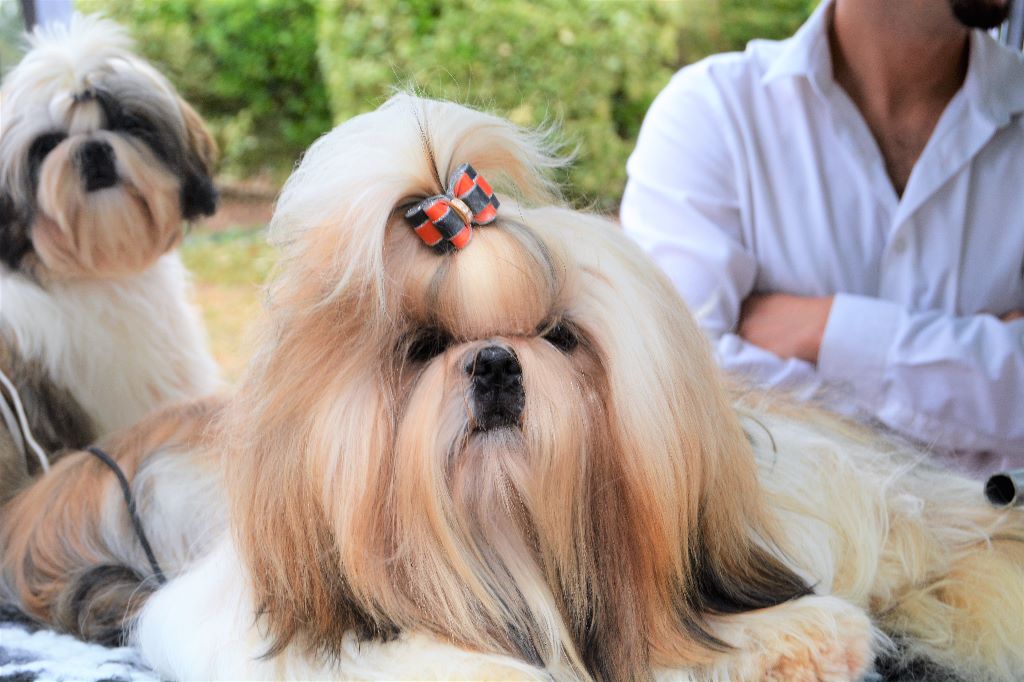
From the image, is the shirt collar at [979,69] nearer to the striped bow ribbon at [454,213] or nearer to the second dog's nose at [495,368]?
the striped bow ribbon at [454,213]

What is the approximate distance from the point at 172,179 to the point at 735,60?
116 cm

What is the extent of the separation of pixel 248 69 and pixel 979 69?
4.10m

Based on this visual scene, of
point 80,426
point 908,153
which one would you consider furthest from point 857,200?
point 80,426

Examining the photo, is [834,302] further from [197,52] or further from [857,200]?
[197,52]

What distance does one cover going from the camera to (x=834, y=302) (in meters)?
1.91

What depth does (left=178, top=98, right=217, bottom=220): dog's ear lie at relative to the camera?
2.11 m

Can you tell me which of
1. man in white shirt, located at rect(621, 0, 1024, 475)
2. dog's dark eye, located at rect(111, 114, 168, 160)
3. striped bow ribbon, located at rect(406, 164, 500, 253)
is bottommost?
man in white shirt, located at rect(621, 0, 1024, 475)

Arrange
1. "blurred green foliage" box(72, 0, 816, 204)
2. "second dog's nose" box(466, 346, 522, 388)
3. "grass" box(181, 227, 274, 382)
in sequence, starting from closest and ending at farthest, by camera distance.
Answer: "second dog's nose" box(466, 346, 522, 388) → "blurred green foliage" box(72, 0, 816, 204) → "grass" box(181, 227, 274, 382)

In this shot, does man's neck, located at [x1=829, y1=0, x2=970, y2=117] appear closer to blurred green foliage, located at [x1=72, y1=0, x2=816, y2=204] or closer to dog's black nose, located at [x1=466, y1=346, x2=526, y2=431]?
dog's black nose, located at [x1=466, y1=346, x2=526, y2=431]

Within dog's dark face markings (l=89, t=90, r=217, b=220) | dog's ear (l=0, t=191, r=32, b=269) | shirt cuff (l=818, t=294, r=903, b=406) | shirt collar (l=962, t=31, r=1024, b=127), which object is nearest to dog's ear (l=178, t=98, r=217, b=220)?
dog's dark face markings (l=89, t=90, r=217, b=220)

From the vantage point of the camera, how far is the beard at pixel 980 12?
1.91 metres

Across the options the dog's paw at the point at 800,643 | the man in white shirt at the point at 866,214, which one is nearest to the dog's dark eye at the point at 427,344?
the dog's paw at the point at 800,643

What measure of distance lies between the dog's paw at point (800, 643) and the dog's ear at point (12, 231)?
1.45 metres

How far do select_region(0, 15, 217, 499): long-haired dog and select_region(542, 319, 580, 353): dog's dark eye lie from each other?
1098 mm
